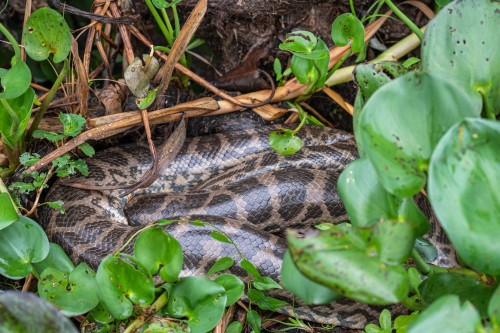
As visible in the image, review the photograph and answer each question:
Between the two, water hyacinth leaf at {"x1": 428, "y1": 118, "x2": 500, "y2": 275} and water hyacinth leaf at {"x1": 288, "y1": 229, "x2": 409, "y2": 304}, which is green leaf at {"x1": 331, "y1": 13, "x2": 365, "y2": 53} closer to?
water hyacinth leaf at {"x1": 428, "y1": 118, "x2": 500, "y2": 275}

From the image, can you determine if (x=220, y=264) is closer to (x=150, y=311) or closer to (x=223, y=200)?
(x=150, y=311)

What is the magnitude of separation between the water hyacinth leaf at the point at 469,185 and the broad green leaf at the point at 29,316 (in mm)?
909

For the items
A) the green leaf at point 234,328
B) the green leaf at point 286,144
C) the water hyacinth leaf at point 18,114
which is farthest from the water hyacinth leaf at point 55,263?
the green leaf at point 286,144

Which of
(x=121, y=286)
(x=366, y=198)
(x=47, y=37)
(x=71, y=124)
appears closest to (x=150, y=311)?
(x=121, y=286)

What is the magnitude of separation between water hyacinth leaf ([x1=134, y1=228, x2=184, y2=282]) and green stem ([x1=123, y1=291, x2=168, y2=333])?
85 millimetres

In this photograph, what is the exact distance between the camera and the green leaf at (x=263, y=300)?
A: 2.29 metres

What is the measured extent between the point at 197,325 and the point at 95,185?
1.17m

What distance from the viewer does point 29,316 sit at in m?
1.64

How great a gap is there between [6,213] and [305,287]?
101cm

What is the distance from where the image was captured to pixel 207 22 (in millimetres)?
3305

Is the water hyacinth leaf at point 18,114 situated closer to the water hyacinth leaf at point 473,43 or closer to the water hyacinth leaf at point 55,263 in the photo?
the water hyacinth leaf at point 55,263

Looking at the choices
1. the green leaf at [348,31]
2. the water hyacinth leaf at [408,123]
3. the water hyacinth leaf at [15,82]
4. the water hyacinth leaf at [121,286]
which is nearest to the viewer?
the water hyacinth leaf at [408,123]

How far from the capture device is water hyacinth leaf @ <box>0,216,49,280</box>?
2.15 meters

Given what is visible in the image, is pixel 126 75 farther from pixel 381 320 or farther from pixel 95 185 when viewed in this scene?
pixel 381 320
